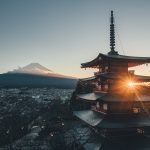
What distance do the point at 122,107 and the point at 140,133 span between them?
9.13ft

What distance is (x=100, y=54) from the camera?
18047mm

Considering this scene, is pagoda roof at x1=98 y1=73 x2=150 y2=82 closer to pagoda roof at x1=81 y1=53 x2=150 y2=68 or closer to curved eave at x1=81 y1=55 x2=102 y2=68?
pagoda roof at x1=81 y1=53 x2=150 y2=68

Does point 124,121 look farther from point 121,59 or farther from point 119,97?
point 121,59

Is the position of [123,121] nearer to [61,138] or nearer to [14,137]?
[61,138]

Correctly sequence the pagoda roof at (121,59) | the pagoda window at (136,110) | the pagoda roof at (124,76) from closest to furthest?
the pagoda roof at (124,76) < the pagoda roof at (121,59) < the pagoda window at (136,110)

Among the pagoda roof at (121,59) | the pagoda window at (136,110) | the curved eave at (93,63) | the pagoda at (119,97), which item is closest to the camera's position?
the pagoda at (119,97)

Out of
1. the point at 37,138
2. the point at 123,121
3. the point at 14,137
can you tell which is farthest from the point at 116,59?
the point at 14,137

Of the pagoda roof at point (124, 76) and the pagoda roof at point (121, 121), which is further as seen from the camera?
the pagoda roof at point (124, 76)

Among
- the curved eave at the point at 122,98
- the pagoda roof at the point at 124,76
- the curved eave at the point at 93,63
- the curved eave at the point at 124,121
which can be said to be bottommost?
the curved eave at the point at 124,121

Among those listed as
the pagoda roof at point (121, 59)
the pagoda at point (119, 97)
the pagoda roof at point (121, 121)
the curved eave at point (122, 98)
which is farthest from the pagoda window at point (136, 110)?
the pagoda roof at point (121, 59)

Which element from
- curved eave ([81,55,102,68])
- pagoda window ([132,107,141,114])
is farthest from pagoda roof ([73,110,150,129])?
curved eave ([81,55,102,68])

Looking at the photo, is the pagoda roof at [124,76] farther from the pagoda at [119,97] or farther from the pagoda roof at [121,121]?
the pagoda roof at [121,121]

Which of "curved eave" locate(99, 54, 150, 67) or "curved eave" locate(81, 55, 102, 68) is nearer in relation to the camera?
"curved eave" locate(99, 54, 150, 67)

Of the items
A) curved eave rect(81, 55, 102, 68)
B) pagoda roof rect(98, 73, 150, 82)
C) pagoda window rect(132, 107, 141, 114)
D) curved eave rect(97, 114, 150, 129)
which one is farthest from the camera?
curved eave rect(81, 55, 102, 68)
